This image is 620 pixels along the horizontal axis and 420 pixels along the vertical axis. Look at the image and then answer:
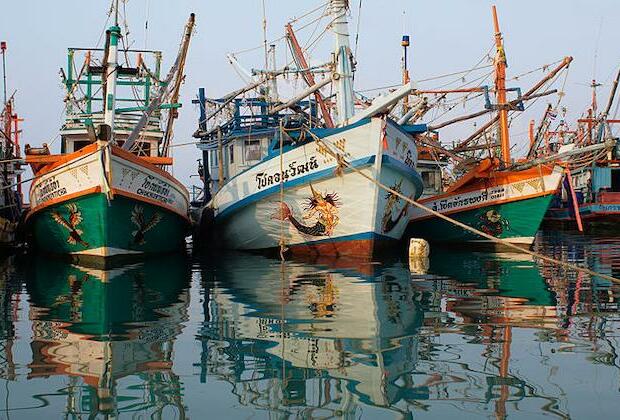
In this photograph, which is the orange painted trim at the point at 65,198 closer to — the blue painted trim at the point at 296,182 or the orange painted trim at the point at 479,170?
the blue painted trim at the point at 296,182

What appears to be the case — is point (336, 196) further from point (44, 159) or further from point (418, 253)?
point (44, 159)

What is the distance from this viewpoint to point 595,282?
33.6 feet

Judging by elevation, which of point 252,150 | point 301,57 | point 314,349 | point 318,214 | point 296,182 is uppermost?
point 301,57

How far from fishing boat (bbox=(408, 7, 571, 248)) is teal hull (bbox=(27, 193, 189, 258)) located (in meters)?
8.19

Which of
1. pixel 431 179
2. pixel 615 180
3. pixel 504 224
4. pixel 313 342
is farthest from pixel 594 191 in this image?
pixel 313 342

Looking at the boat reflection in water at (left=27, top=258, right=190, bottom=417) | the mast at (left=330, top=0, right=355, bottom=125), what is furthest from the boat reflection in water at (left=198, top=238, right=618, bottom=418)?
the mast at (left=330, top=0, right=355, bottom=125)

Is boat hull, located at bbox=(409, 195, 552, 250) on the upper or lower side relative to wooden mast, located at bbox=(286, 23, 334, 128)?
lower

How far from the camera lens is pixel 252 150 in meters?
20.2

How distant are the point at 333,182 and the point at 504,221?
6.12 metres

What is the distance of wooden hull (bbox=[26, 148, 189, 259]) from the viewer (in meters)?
13.4

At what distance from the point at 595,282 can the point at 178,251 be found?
11648mm

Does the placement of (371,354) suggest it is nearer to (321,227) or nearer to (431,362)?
(431,362)

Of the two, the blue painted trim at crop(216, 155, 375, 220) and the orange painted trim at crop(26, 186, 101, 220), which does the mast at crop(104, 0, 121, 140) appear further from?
the blue painted trim at crop(216, 155, 375, 220)

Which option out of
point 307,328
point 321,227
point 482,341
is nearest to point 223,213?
point 321,227
